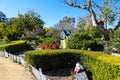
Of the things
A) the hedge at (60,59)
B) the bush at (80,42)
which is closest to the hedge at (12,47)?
the bush at (80,42)

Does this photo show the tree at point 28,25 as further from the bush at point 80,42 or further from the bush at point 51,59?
the bush at point 51,59

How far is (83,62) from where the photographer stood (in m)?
19.4

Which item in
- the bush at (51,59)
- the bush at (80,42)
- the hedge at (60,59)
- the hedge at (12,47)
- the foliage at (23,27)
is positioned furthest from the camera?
the foliage at (23,27)

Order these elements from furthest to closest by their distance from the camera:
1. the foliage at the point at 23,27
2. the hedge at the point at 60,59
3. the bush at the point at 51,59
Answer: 1. the foliage at the point at 23,27
2. the bush at the point at 51,59
3. the hedge at the point at 60,59

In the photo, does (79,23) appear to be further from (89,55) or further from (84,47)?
(89,55)

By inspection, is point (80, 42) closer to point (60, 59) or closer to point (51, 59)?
point (60, 59)

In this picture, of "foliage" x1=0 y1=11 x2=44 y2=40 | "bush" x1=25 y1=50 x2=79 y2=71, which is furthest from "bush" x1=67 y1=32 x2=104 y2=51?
"foliage" x1=0 y1=11 x2=44 y2=40

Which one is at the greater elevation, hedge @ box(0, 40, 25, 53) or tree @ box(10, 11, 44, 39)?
tree @ box(10, 11, 44, 39)

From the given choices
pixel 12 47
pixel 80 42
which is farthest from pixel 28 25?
pixel 80 42

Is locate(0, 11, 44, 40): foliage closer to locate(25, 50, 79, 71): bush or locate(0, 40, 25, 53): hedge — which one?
locate(0, 40, 25, 53): hedge

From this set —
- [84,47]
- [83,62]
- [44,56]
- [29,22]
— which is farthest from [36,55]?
[29,22]

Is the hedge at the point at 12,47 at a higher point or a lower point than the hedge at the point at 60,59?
higher

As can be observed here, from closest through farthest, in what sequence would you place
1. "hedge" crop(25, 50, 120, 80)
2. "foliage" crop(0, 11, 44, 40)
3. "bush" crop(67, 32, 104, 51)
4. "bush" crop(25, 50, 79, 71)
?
"hedge" crop(25, 50, 120, 80) → "bush" crop(25, 50, 79, 71) → "bush" crop(67, 32, 104, 51) → "foliage" crop(0, 11, 44, 40)

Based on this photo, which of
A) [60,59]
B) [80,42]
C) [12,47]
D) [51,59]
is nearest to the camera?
[51,59]
